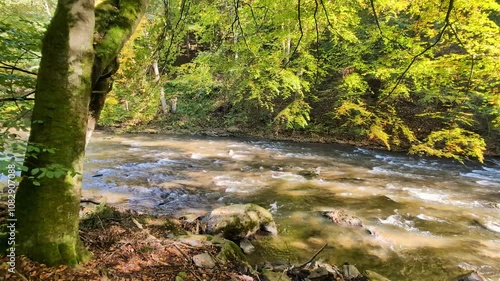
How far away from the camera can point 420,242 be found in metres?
6.32

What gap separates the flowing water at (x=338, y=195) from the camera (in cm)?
579

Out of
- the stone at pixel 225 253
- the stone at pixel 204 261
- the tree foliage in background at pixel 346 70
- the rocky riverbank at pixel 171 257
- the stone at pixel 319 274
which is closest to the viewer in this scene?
the rocky riverbank at pixel 171 257

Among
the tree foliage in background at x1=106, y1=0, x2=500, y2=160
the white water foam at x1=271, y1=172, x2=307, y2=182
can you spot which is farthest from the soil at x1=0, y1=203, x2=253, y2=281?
the white water foam at x1=271, y1=172, x2=307, y2=182

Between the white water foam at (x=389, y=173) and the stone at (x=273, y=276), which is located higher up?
the stone at (x=273, y=276)

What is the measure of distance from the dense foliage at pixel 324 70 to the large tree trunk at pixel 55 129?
83 cm

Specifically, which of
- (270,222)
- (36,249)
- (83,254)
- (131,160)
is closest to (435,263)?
(270,222)

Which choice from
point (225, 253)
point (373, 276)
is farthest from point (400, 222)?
point (225, 253)

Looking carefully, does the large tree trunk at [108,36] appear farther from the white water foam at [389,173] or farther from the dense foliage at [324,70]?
the white water foam at [389,173]

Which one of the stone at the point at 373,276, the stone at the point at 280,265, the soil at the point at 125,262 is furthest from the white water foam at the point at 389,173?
the soil at the point at 125,262

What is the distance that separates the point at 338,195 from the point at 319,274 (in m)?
4.80

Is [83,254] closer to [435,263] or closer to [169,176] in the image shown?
[435,263]

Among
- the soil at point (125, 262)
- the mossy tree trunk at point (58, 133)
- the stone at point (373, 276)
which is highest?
the mossy tree trunk at point (58, 133)

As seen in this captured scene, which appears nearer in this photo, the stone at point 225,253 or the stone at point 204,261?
the stone at point 204,261

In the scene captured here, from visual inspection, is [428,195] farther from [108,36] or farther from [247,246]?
[108,36]
